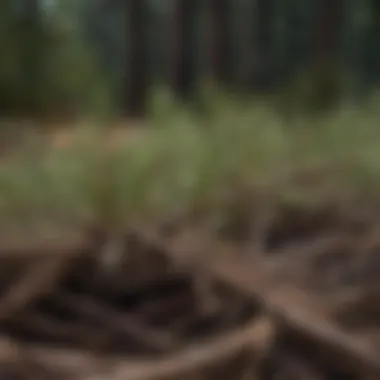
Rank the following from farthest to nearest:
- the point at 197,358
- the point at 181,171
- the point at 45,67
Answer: the point at 45,67 → the point at 181,171 → the point at 197,358

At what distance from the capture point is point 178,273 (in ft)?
0.87

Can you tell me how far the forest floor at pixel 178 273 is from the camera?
219 millimetres

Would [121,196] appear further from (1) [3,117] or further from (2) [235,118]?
(1) [3,117]

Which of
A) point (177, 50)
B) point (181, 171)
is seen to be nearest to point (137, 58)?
point (177, 50)

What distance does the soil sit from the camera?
21 cm

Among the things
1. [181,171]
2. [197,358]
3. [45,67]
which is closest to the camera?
[197,358]

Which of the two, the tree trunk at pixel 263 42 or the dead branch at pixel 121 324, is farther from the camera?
the tree trunk at pixel 263 42

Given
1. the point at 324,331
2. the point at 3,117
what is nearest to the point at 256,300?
the point at 324,331

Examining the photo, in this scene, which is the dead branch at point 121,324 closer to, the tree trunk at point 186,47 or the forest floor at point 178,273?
the forest floor at point 178,273

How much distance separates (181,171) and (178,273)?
0.19 feet

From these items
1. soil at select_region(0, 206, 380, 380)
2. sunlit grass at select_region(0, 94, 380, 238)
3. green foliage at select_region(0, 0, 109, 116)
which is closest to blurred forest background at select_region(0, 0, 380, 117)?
green foliage at select_region(0, 0, 109, 116)

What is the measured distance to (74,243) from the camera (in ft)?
0.89

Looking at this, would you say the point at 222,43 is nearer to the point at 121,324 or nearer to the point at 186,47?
the point at 186,47

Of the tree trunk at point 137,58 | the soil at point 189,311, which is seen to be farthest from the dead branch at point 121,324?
the tree trunk at point 137,58
